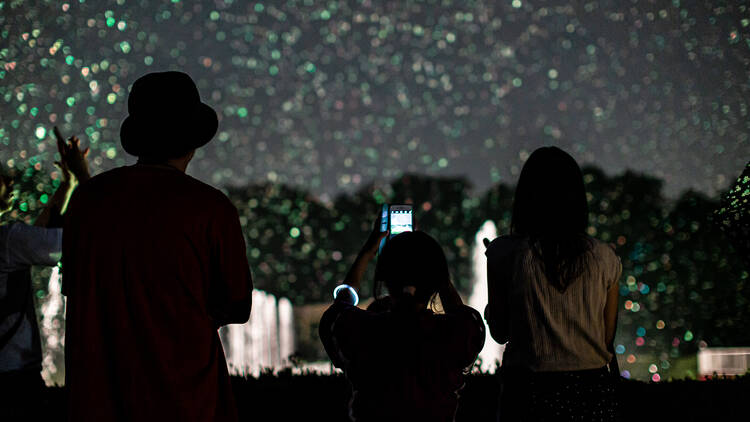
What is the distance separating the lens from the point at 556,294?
2.44 meters

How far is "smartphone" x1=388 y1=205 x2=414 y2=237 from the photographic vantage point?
2881 millimetres

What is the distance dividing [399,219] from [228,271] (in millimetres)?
995

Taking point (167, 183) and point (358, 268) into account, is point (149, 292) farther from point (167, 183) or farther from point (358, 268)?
point (358, 268)

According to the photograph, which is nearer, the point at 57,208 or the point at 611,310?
the point at 611,310

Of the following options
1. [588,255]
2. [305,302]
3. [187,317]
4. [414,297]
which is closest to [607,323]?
[588,255]

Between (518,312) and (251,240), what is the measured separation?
28.0m

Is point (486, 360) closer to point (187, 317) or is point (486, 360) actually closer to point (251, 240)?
point (251, 240)

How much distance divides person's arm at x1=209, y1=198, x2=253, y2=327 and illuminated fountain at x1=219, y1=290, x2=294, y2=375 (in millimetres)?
19403

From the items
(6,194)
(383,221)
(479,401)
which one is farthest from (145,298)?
(479,401)

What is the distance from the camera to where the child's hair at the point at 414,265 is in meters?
2.29

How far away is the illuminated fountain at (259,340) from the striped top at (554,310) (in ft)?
63.1

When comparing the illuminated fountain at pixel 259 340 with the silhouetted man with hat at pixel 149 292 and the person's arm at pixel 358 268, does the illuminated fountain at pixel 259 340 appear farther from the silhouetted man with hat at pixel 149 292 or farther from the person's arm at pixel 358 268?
the silhouetted man with hat at pixel 149 292

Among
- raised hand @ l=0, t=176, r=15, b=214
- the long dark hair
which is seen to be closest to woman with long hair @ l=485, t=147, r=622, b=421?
the long dark hair

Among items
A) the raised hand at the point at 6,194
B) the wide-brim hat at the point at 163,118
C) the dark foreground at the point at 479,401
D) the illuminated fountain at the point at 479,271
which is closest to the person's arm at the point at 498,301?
the wide-brim hat at the point at 163,118
